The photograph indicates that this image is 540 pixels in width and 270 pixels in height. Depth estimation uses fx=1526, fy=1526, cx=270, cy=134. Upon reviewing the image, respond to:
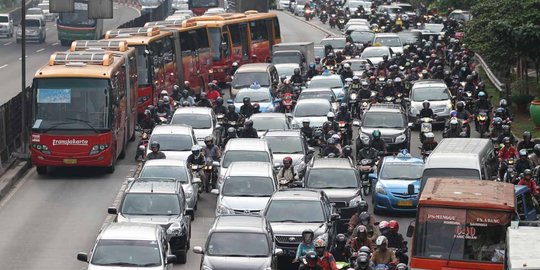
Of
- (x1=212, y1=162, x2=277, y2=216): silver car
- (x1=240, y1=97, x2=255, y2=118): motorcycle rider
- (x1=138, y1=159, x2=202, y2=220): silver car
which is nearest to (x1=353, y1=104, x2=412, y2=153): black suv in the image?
(x1=240, y1=97, x2=255, y2=118): motorcycle rider

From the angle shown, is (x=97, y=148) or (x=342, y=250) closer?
(x=342, y=250)

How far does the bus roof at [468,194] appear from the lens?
24312 mm

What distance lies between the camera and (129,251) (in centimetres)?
2538

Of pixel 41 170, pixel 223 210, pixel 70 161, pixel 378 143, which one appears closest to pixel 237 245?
pixel 223 210

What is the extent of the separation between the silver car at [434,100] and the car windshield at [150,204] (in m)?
18.8

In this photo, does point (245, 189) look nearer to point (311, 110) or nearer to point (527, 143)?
point (527, 143)

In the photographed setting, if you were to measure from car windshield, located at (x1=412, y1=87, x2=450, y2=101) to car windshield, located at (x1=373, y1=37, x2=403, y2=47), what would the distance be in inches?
755

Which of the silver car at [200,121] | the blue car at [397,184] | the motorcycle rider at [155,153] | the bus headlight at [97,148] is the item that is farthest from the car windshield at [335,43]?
the blue car at [397,184]

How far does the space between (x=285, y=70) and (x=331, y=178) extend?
25.5 metres

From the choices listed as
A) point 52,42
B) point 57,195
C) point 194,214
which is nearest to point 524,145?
point 194,214

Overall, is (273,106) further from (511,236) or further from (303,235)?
(511,236)

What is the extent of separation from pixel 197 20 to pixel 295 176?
2801cm

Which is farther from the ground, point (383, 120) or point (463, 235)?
point (463, 235)

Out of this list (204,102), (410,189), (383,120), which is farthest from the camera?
(204,102)
